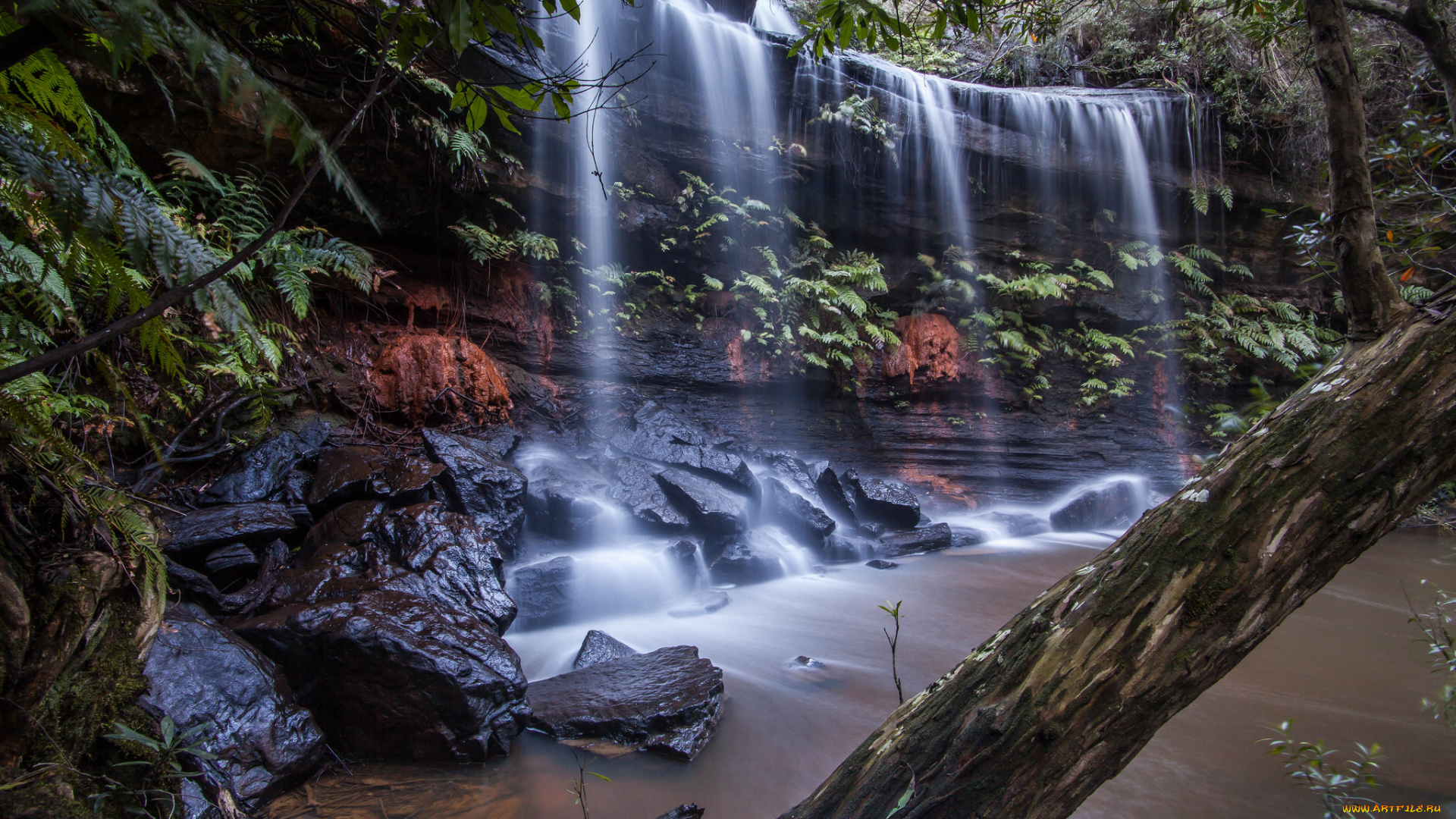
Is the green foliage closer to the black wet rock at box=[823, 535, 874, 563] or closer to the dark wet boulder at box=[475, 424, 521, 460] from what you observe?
the dark wet boulder at box=[475, 424, 521, 460]

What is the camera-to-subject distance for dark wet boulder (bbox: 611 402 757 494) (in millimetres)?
7367

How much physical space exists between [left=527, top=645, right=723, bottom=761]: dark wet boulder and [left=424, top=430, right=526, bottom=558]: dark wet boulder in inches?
70.2

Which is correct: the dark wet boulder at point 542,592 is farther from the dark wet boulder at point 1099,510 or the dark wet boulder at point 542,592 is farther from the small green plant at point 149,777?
the dark wet boulder at point 1099,510

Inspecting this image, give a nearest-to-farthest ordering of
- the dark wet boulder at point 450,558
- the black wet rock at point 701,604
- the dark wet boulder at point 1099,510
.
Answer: the dark wet boulder at point 450,558, the black wet rock at point 701,604, the dark wet boulder at point 1099,510

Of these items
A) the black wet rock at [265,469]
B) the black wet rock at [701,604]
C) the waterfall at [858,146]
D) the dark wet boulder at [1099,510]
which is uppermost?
the waterfall at [858,146]

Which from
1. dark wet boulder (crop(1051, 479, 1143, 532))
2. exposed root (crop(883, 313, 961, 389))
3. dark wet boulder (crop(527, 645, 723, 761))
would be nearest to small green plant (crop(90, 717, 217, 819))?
dark wet boulder (crop(527, 645, 723, 761))

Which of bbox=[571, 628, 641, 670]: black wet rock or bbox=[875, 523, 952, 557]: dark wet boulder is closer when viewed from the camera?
bbox=[571, 628, 641, 670]: black wet rock

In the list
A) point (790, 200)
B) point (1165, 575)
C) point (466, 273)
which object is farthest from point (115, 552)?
point (790, 200)

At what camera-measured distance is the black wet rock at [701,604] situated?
538 centimetres

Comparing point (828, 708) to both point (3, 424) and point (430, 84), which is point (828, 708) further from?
point (430, 84)

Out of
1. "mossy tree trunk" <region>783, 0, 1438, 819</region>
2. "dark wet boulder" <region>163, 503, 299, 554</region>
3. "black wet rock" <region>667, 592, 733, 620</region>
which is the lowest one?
"black wet rock" <region>667, 592, 733, 620</region>

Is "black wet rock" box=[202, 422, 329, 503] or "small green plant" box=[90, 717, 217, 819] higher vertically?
"black wet rock" box=[202, 422, 329, 503]

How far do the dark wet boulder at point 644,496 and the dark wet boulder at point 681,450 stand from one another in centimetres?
48

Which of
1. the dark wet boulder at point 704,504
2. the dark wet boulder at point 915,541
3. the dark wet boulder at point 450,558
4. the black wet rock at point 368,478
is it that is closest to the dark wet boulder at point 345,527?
the dark wet boulder at point 450,558
